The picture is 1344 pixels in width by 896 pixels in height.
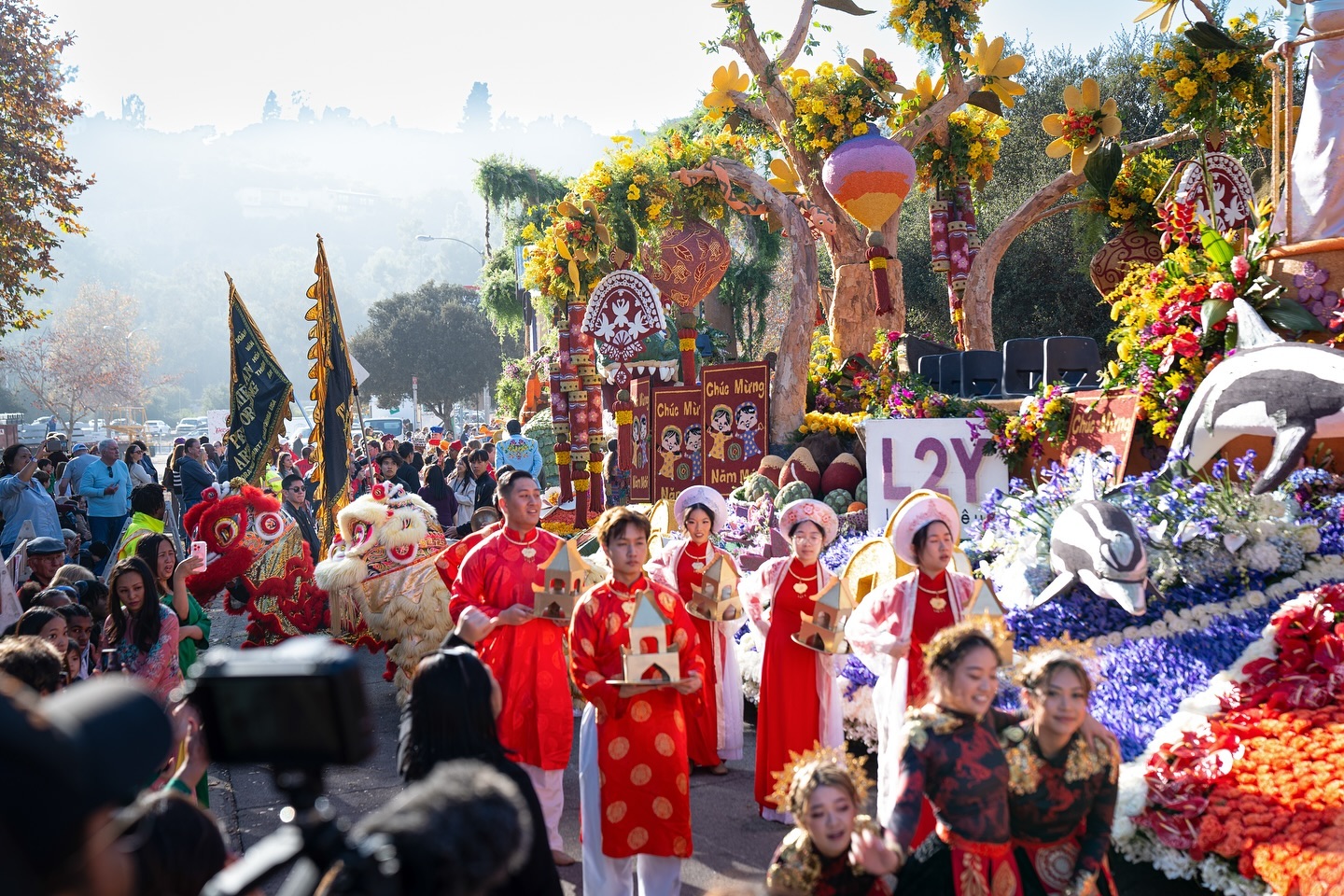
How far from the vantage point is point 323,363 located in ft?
30.4

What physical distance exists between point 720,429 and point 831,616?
285 inches

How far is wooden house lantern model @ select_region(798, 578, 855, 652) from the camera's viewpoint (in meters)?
5.85

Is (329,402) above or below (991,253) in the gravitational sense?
below

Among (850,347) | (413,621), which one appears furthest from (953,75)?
(413,621)

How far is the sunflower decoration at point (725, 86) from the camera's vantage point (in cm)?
1557

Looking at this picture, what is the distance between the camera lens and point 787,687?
6152mm

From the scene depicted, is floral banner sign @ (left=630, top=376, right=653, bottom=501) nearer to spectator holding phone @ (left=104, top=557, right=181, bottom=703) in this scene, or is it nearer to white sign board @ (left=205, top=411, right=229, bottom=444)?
spectator holding phone @ (left=104, top=557, right=181, bottom=703)

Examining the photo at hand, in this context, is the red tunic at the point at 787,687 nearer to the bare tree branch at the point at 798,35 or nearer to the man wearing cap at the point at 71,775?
the man wearing cap at the point at 71,775

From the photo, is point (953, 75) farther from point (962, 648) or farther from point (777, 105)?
point (962, 648)

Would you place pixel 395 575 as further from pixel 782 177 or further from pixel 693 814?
pixel 782 177

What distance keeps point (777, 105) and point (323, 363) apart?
8521mm

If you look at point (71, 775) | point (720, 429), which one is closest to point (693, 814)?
point (71, 775)

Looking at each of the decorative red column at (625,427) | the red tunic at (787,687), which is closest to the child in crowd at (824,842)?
the red tunic at (787,687)

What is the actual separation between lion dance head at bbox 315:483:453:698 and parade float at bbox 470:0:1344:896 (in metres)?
1.89
